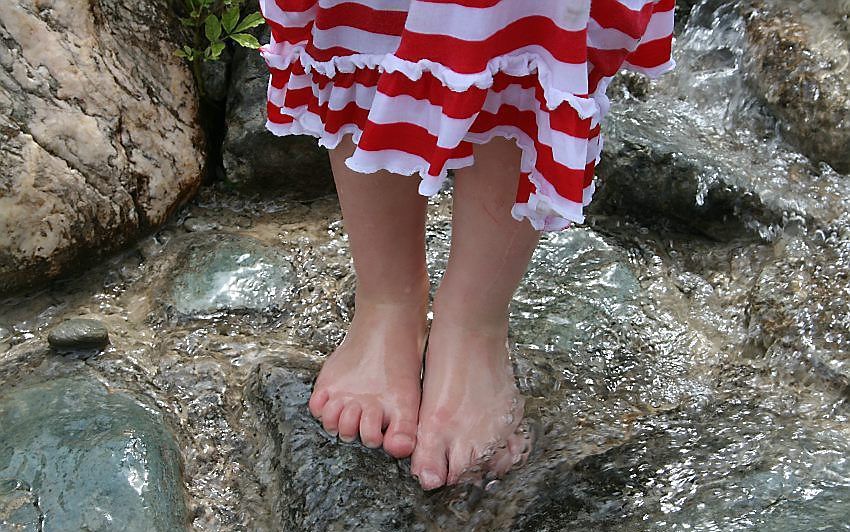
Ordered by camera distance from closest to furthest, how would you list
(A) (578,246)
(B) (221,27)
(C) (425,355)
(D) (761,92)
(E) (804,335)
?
(C) (425,355)
(E) (804,335)
(A) (578,246)
(B) (221,27)
(D) (761,92)

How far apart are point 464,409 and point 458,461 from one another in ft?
0.32

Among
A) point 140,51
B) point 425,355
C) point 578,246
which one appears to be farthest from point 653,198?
point 140,51

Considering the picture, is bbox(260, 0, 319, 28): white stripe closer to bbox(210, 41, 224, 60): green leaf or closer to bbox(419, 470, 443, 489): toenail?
bbox(419, 470, 443, 489): toenail

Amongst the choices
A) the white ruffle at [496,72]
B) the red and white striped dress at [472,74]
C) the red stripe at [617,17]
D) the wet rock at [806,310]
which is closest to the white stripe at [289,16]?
the red and white striped dress at [472,74]

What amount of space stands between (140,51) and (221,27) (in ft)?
0.80

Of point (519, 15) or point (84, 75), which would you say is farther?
point (84, 75)

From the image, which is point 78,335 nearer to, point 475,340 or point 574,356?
point 475,340

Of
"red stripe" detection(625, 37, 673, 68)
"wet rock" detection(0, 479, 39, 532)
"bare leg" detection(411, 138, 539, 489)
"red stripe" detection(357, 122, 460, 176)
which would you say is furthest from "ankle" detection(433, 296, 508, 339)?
"wet rock" detection(0, 479, 39, 532)

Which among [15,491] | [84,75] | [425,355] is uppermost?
[84,75]

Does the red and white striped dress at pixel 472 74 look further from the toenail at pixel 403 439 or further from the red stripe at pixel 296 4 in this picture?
the toenail at pixel 403 439

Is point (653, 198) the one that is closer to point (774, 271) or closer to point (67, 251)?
point (774, 271)

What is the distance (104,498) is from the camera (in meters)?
1.25

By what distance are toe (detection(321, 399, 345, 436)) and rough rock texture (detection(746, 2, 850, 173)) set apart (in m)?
1.53

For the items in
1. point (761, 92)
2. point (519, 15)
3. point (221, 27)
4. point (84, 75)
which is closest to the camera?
point (519, 15)
